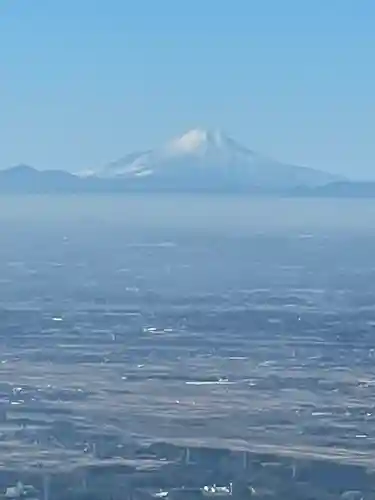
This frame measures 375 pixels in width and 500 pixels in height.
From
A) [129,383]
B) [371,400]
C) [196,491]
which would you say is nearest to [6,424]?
[129,383]

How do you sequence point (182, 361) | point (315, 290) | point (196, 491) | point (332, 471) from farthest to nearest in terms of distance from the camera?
point (315, 290), point (182, 361), point (332, 471), point (196, 491)

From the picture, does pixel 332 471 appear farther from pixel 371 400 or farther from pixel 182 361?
pixel 182 361

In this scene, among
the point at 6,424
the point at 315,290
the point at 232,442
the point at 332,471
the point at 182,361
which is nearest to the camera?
the point at 332,471

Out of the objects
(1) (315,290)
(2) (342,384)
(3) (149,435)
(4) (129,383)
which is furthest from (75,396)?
(1) (315,290)

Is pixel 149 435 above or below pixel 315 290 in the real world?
below

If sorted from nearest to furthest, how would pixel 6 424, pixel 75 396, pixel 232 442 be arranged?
pixel 232 442 → pixel 6 424 → pixel 75 396

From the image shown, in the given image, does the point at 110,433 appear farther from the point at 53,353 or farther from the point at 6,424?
the point at 53,353

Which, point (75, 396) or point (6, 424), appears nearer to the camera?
point (6, 424)

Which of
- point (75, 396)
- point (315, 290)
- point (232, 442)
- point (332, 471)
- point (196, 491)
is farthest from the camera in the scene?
point (315, 290)

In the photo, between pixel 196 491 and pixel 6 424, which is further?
pixel 6 424
